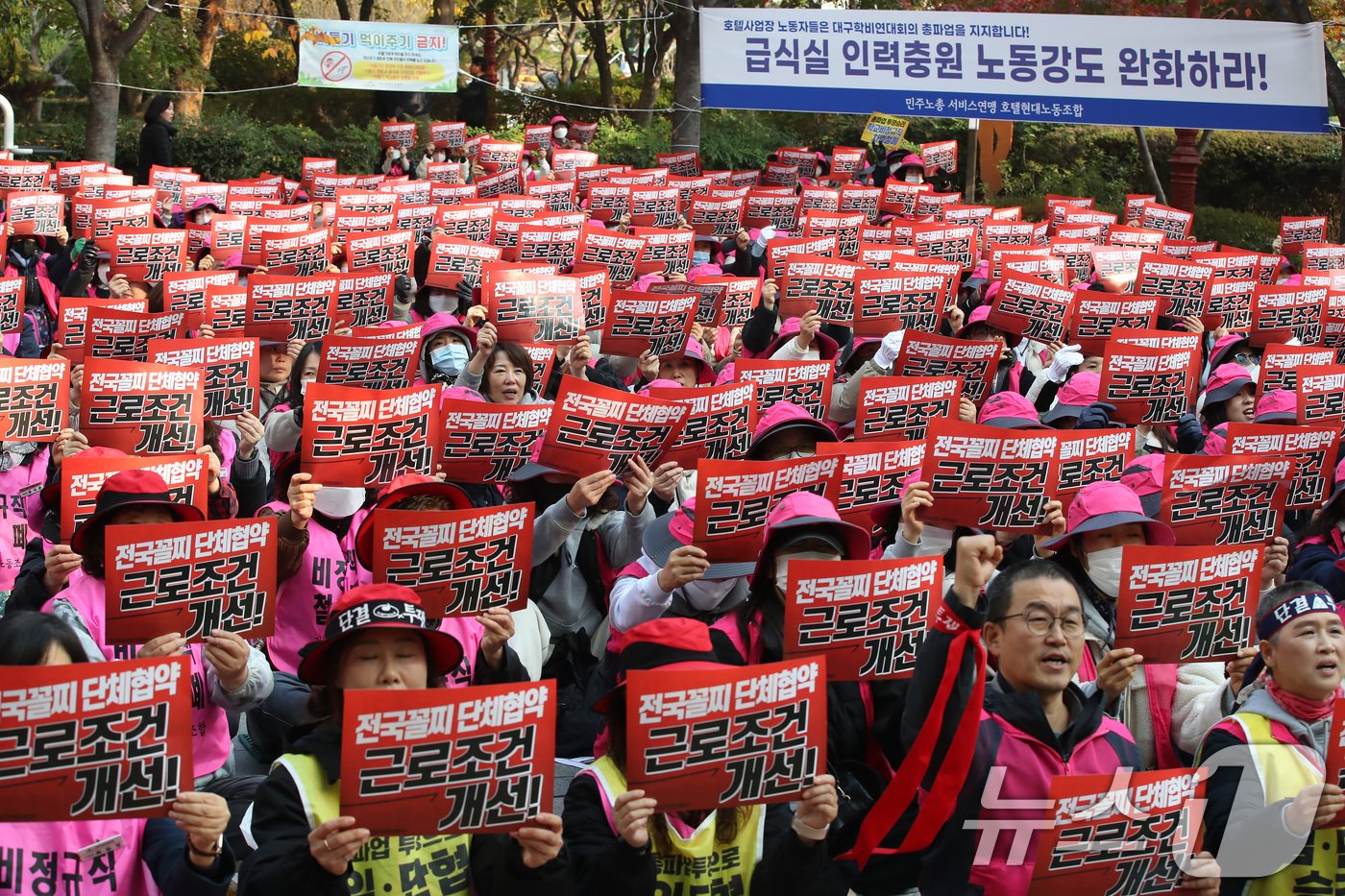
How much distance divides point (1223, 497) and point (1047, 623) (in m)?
2.34

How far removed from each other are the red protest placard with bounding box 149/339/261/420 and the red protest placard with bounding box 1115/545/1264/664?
4.06 metres

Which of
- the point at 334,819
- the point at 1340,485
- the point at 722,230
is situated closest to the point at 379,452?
the point at 334,819

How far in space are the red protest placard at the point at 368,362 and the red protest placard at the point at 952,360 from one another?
A: 8.31 ft

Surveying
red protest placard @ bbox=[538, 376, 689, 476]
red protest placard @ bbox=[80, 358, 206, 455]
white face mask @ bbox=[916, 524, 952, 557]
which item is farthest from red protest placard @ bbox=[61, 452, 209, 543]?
white face mask @ bbox=[916, 524, 952, 557]

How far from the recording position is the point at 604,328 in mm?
8570

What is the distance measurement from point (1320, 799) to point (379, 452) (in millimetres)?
3437

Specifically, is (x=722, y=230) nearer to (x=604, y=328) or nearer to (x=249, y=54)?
(x=604, y=328)

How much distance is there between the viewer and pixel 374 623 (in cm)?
367

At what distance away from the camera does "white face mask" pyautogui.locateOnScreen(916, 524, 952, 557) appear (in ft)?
18.0

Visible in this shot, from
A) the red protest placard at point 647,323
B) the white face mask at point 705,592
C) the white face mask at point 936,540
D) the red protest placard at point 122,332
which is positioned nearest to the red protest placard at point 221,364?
the red protest placard at point 122,332

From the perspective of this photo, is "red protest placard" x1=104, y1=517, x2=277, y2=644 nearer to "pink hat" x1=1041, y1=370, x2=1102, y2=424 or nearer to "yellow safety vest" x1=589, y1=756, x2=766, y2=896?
"yellow safety vest" x1=589, y1=756, x2=766, y2=896

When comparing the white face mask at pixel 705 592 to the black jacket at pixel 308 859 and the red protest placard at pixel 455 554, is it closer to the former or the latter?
the red protest placard at pixel 455 554

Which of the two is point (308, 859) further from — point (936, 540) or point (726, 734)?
point (936, 540)

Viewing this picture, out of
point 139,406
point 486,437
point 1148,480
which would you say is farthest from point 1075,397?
point 139,406
